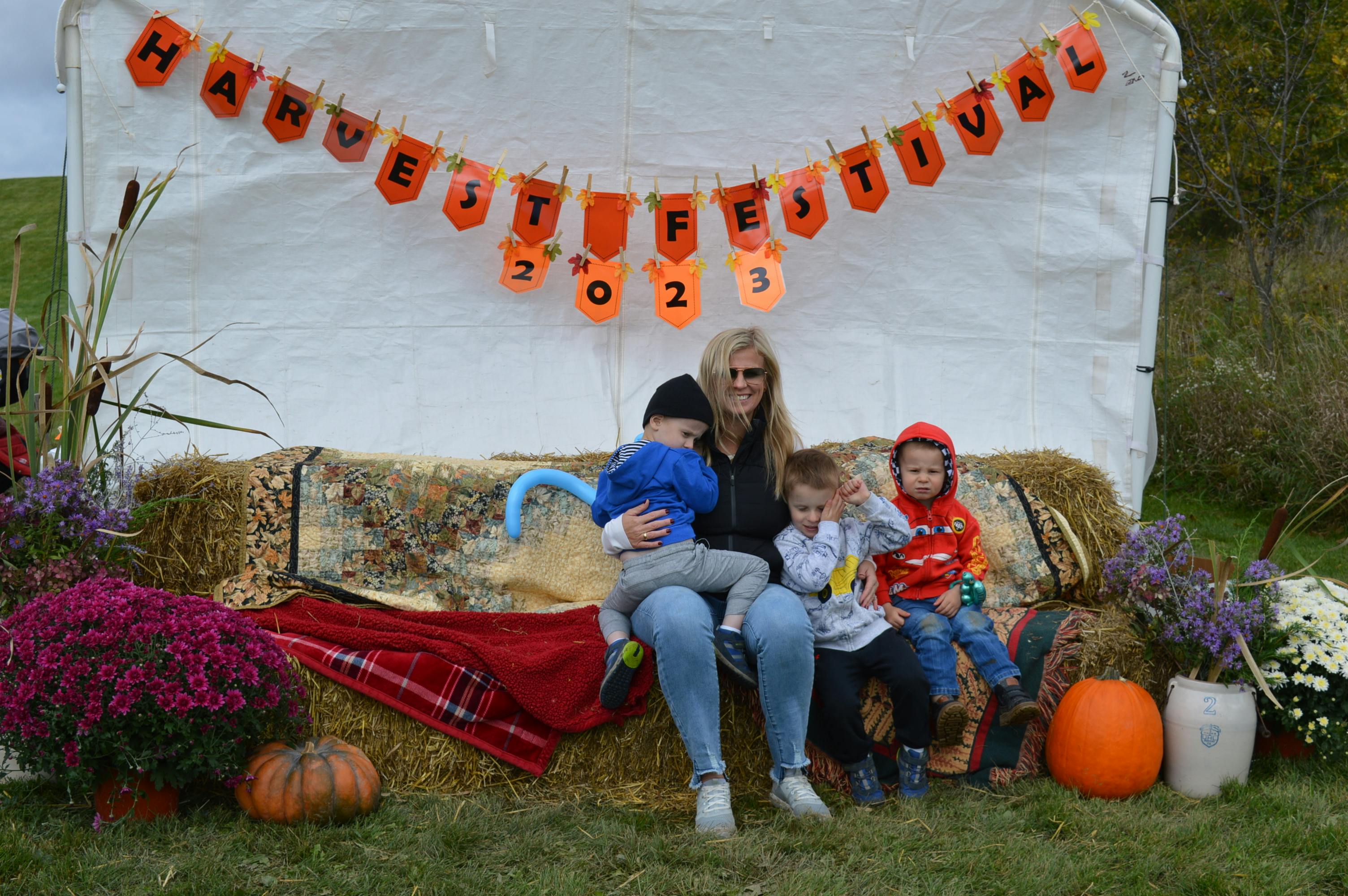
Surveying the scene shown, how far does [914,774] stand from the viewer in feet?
9.41

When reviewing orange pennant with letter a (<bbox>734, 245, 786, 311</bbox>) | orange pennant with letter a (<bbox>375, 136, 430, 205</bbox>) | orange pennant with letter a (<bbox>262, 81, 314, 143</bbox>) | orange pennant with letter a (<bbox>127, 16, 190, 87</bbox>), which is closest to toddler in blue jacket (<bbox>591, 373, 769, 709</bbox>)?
orange pennant with letter a (<bbox>734, 245, 786, 311</bbox>)

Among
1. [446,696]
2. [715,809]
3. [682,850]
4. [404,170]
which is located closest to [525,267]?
[404,170]

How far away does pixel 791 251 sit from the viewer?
4.38 meters

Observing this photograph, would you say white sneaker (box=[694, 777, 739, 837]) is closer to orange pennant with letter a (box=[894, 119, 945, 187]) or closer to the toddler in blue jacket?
the toddler in blue jacket

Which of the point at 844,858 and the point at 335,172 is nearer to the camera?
the point at 844,858

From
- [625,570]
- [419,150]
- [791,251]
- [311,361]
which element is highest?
[419,150]

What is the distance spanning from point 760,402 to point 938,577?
742 millimetres

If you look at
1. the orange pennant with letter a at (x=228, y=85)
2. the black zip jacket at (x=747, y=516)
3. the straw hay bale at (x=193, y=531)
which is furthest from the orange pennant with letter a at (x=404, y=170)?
the black zip jacket at (x=747, y=516)

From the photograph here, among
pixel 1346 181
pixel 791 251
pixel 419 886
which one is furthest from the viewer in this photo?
pixel 1346 181

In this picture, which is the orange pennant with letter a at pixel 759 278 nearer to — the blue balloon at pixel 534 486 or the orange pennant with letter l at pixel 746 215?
the orange pennant with letter l at pixel 746 215

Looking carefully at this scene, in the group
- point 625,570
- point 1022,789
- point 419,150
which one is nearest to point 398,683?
point 625,570

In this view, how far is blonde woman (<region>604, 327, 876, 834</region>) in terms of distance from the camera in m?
2.69

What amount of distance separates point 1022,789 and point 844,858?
0.74m

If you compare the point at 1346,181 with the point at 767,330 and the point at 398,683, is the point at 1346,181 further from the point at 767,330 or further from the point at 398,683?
the point at 398,683
